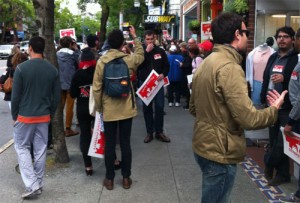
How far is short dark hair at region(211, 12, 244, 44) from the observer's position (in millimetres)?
2766

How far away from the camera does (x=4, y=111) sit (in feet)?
36.7

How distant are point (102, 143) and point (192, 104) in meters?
2.20

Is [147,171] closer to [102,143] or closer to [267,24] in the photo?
[102,143]

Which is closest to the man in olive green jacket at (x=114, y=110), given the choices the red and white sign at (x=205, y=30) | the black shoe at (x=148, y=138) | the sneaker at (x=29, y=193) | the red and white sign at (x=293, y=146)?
the sneaker at (x=29, y=193)

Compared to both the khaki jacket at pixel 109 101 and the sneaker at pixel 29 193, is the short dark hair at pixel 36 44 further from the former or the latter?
the sneaker at pixel 29 193

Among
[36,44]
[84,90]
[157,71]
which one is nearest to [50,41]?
[84,90]

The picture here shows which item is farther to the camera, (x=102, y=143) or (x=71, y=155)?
(x=71, y=155)

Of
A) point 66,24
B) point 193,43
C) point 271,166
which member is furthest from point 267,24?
point 66,24

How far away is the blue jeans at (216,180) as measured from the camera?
9.57 ft

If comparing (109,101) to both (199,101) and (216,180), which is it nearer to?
(199,101)

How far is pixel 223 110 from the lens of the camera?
9.18ft

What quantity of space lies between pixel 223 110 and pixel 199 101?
0.68ft

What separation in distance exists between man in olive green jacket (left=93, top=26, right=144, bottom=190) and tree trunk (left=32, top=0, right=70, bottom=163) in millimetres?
1219

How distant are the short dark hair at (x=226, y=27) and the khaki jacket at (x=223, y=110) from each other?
0.06 m
